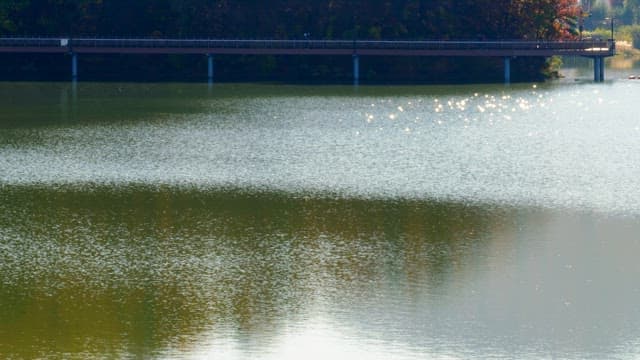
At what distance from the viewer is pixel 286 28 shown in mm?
135000

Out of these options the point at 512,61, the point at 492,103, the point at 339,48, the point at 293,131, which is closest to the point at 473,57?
the point at 512,61

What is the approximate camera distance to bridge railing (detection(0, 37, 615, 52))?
12350cm

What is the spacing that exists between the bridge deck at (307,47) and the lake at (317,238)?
1202 inches

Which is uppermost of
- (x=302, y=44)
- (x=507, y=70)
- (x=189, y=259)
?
(x=302, y=44)

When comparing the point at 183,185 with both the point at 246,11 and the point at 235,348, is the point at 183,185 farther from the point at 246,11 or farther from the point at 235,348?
the point at 246,11

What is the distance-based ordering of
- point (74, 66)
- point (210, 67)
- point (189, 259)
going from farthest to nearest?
point (210, 67) → point (74, 66) → point (189, 259)

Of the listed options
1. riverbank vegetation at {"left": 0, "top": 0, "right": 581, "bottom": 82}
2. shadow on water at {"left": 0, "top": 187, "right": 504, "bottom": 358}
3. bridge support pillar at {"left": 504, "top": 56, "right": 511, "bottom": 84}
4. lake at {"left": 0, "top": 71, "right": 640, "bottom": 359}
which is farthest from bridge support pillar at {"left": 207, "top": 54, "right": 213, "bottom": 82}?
shadow on water at {"left": 0, "top": 187, "right": 504, "bottom": 358}

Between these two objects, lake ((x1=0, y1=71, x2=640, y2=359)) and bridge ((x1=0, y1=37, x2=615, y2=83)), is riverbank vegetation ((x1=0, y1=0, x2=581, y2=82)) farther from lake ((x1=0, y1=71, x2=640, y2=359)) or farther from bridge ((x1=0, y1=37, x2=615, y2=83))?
lake ((x1=0, y1=71, x2=640, y2=359))

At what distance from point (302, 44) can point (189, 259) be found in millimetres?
79851

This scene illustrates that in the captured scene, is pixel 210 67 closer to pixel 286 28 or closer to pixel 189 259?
pixel 286 28

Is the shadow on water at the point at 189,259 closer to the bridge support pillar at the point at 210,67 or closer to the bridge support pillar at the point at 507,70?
the bridge support pillar at the point at 210,67

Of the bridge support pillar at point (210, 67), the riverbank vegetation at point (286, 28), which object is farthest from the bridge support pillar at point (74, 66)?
the bridge support pillar at point (210, 67)

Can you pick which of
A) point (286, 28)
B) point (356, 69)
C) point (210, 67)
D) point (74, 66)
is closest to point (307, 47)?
point (356, 69)

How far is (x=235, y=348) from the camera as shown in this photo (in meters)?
36.1
